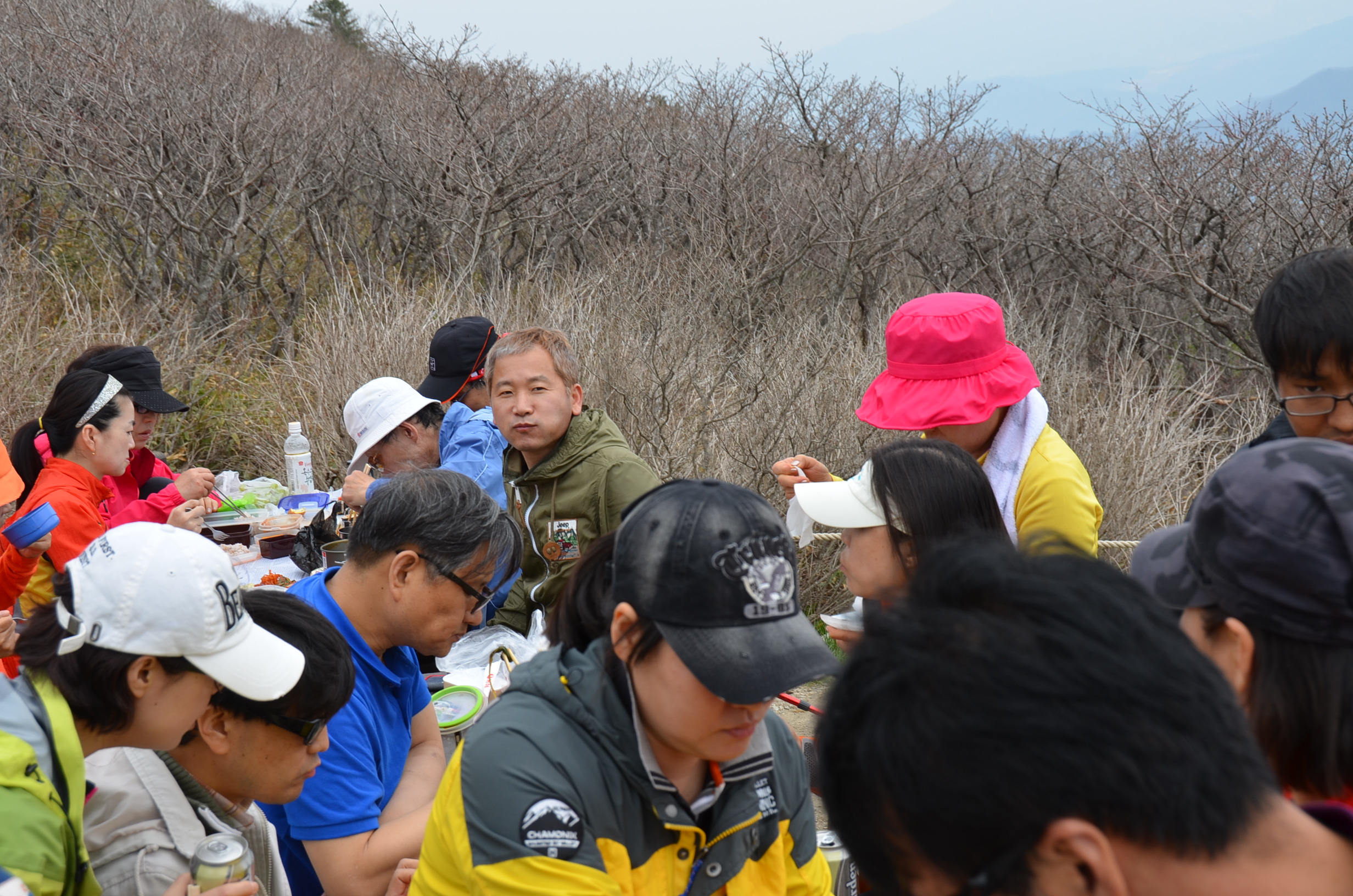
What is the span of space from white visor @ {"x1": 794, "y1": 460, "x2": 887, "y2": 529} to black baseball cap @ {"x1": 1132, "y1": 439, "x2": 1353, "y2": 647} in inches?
43.9

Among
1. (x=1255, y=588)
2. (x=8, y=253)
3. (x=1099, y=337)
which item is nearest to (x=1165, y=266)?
(x=1099, y=337)

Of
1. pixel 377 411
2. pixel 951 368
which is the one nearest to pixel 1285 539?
pixel 951 368

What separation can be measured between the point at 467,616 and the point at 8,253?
8.90 metres

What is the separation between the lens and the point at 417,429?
13.4 ft

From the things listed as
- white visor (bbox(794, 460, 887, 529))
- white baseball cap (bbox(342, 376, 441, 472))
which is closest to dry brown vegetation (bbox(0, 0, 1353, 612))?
white baseball cap (bbox(342, 376, 441, 472))

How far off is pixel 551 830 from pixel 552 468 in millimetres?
2250

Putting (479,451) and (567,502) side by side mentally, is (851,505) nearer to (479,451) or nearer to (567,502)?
(567,502)

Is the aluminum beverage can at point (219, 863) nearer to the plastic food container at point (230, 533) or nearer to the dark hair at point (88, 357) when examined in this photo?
the plastic food container at point (230, 533)

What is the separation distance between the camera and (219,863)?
169 cm

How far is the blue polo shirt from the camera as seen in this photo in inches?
80.4

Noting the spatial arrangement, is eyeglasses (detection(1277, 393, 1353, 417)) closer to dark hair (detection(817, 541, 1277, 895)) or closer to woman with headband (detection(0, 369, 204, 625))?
dark hair (detection(817, 541, 1277, 895))

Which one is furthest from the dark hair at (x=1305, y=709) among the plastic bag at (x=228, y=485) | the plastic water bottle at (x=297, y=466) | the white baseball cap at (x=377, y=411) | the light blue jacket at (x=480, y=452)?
the plastic bag at (x=228, y=485)

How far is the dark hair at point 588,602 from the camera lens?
5.23ft

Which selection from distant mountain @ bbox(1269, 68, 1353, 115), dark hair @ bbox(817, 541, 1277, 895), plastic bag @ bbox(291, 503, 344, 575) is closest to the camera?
dark hair @ bbox(817, 541, 1277, 895)
